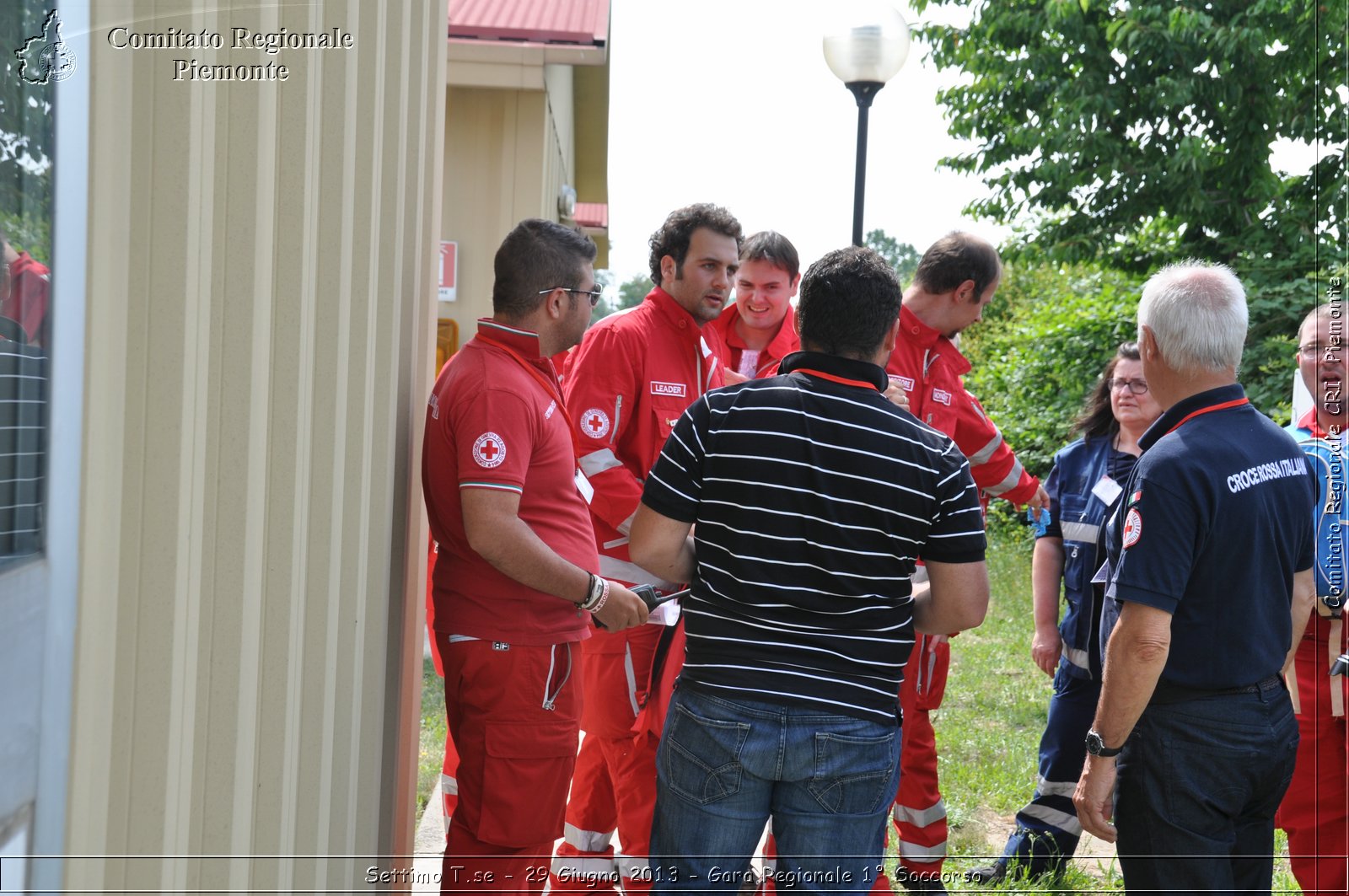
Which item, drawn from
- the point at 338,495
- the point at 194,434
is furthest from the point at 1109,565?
the point at 194,434

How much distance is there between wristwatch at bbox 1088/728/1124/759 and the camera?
2.91 m

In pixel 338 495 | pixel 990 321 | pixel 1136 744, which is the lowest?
pixel 1136 744

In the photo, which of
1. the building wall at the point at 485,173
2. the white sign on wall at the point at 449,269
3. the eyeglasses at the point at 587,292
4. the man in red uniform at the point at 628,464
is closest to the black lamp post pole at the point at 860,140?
the building wall at the point at 485,173

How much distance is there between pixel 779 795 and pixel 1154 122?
42.6 feet

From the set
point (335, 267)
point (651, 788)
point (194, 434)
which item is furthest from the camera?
point (651, 788)

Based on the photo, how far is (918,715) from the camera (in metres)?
4.30

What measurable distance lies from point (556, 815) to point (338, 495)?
1255 mm

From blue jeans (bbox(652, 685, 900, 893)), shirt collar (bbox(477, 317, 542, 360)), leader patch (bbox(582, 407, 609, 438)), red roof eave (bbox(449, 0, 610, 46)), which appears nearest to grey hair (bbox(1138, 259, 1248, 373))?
blue jeans (bbox(652, 685, 900, 893))

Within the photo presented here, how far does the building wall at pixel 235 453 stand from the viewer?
1.34 metres

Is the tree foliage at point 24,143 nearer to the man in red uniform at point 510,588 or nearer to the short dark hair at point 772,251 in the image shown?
the man in red uniform at point 510,588

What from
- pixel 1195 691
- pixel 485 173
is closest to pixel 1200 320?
pixel 1195 691

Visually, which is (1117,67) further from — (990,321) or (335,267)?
(335,267)

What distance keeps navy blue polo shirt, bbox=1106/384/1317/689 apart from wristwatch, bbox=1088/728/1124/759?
23 centimetres

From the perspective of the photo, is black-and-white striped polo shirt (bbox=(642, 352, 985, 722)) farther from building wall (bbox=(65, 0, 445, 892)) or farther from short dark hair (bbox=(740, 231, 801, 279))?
short dark hair (bbox=(740, 231, 801, 279))
